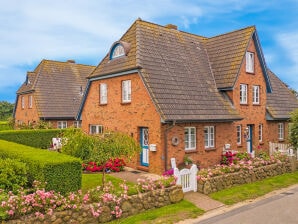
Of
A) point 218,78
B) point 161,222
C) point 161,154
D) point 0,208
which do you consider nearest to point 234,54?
point 218,78

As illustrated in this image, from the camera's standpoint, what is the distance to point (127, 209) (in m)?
11.6

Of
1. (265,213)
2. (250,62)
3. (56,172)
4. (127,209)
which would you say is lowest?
(265,213)

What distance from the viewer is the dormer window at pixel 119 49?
2025 centimetres

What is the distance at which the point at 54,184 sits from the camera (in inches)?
445

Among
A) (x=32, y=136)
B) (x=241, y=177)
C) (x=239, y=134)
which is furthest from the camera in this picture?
(x=32, y=136)

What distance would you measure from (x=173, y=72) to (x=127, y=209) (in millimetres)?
10576

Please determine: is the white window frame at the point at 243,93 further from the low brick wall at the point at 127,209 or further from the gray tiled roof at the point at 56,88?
the gray tiled roof at the point at 56,88

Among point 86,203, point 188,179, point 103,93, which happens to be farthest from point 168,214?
point 103,93

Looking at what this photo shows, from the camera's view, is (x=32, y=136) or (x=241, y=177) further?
(x=32, y=136)

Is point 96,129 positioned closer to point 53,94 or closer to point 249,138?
point 249,138

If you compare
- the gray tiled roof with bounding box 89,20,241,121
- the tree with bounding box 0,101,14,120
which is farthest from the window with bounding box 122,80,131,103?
the tree with bounding box 0,101,14,120

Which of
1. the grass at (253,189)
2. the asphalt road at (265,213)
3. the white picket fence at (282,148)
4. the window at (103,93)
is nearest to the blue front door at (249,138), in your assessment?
the white picket fence at (282,148)

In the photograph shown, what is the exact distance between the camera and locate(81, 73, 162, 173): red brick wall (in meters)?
17.4

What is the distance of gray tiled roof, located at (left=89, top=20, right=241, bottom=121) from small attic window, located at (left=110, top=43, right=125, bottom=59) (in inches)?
16.6
